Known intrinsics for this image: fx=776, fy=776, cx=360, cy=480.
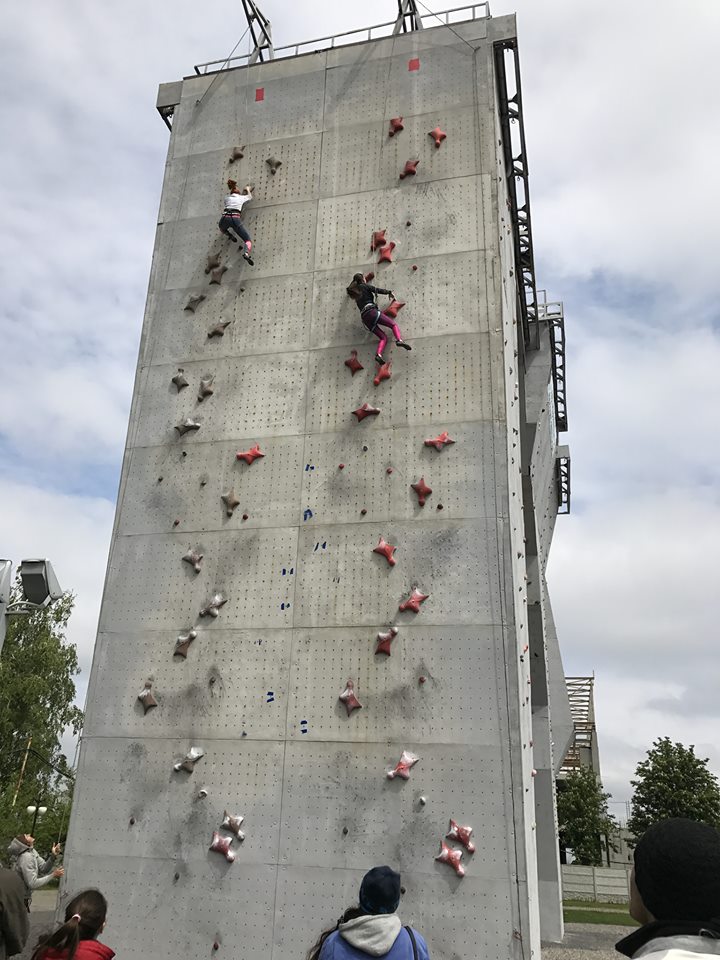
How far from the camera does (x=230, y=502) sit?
28.5 feet

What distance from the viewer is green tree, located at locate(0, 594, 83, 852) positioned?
861 inches

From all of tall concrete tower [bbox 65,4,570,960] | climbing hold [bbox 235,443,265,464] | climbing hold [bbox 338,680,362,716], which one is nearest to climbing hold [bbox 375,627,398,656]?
tall concrete tower [bbox 65,4,570,960]

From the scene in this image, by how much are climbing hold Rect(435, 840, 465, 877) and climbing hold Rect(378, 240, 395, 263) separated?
637 cm

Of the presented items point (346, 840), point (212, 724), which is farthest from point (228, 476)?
point (346, 840)

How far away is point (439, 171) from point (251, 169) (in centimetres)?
261

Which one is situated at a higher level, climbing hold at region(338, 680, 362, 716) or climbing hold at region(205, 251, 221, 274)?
climbing hold at region(205, 251, 221, 274)

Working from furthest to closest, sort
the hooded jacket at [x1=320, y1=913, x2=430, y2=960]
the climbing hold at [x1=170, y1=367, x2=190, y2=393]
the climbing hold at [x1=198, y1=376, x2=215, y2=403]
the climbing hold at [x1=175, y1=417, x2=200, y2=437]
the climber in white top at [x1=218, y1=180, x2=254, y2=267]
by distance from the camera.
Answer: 1. the climber in white top at [x1=218, y1=180, x2=254, y2=267]
2. the climbing hold at [x1=170, y1=367, x2=190, y2=393]
3. the climbing hold at [x1=198, y1=376, x2=215, y2=403]
4. the climbing hold at [x1=175, y1=417, x2=200, y2=437]
5. the hooded jacket at [x1=320, y1=913, x2=430, y2=960]

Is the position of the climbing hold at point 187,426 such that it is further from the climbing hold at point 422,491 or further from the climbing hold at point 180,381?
the climbing hold at point 422,491

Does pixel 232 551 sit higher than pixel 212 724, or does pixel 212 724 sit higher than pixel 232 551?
pixel 232 551

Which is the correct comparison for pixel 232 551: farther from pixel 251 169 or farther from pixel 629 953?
pixel 629 953

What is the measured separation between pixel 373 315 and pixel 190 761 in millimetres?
5111

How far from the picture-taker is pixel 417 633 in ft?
25.1

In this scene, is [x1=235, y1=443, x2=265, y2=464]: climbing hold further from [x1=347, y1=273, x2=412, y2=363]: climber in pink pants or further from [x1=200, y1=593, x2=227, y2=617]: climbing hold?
[x1=347, y1=273, x2=412, y2=363]: climber in pink pants

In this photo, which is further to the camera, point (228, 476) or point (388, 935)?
point (228, 476)
